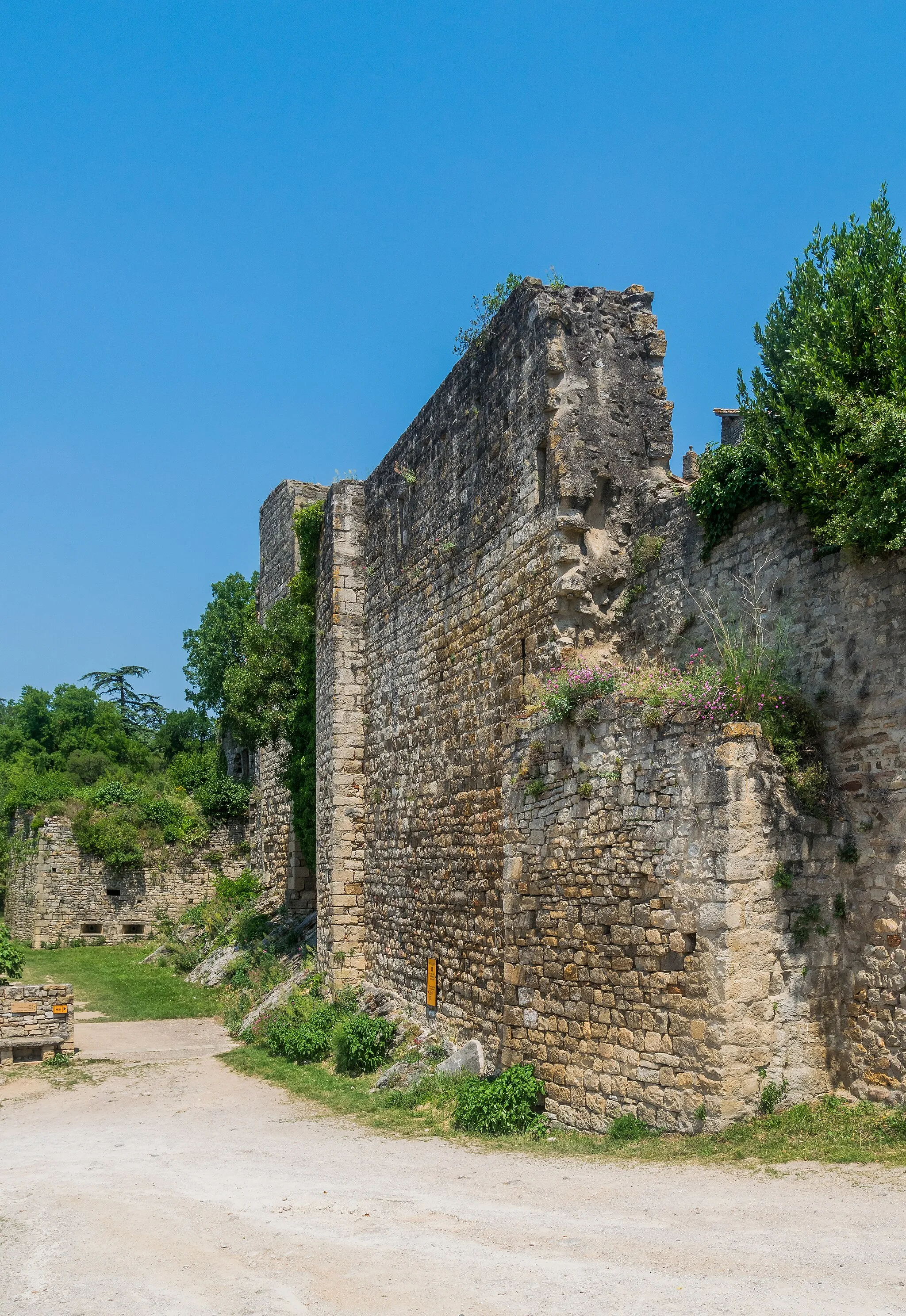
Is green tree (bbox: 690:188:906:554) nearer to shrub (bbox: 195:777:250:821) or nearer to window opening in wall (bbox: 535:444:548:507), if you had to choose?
window opening in wall (bbox: 535:444:548:507)

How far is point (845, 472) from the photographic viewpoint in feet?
24.8

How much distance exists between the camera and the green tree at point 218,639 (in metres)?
40.9

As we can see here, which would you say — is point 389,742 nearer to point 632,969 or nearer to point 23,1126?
point 23,1126

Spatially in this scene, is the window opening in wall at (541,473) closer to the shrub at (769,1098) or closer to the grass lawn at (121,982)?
the shrub at (769,1098)

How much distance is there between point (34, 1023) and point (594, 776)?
32.2 feet

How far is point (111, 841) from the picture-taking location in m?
28.1

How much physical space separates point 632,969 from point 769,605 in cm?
300

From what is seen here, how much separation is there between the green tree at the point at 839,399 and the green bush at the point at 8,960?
12877 mm

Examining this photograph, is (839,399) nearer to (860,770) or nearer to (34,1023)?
(860,770)

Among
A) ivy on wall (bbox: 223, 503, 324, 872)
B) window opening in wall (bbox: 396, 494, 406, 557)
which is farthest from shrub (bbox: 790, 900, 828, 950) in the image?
ivy on wall (bbox: 223, 503, 324, 872)

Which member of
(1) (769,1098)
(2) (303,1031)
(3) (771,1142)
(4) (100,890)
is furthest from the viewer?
(4) (100,890)

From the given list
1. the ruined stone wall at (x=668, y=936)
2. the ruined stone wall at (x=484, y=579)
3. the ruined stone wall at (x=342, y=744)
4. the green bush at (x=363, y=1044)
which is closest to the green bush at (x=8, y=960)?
the ruined stone wall at (x=342, y=744)

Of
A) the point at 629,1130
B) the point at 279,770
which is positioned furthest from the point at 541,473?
the point at 279,770

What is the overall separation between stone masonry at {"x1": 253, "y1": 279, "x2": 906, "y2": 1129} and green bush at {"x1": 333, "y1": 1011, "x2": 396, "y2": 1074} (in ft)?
2.32
